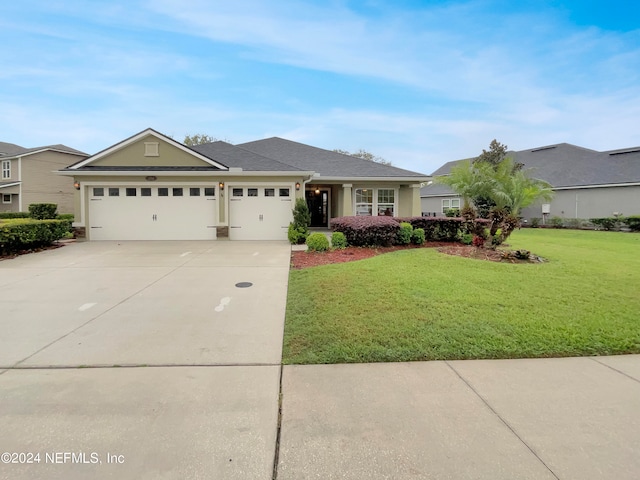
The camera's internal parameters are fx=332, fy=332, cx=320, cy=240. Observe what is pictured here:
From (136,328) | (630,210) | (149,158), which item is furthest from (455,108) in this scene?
(136,328)

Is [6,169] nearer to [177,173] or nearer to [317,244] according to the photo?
[177,173]

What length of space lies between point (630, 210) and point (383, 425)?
80.0 feet

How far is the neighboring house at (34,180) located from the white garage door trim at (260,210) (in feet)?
57.5

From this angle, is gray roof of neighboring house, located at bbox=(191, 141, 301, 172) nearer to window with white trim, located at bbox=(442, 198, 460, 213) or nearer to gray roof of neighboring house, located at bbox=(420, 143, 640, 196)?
gray roof of neighboring house, located at bbox=(420, 143, 640, 196)

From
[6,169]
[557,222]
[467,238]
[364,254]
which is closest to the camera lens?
[364,254]

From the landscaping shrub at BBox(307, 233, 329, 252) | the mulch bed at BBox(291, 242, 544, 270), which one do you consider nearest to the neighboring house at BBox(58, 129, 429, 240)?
the landscaping shrub at BBox(307, 233, 329, 252)

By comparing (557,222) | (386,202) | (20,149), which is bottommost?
(557,222)

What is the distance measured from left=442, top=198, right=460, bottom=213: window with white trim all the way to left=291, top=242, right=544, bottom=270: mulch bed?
16241 mm

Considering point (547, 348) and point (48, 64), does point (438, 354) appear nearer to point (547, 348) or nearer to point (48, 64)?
point (547, 348)

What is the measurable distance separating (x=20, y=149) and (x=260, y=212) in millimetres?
30744

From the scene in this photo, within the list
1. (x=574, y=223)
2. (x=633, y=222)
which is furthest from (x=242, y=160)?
(x=633, y=222)

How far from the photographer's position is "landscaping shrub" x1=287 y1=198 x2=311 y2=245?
40.1 feet

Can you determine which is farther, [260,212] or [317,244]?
[260,212]

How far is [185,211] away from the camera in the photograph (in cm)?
1342
